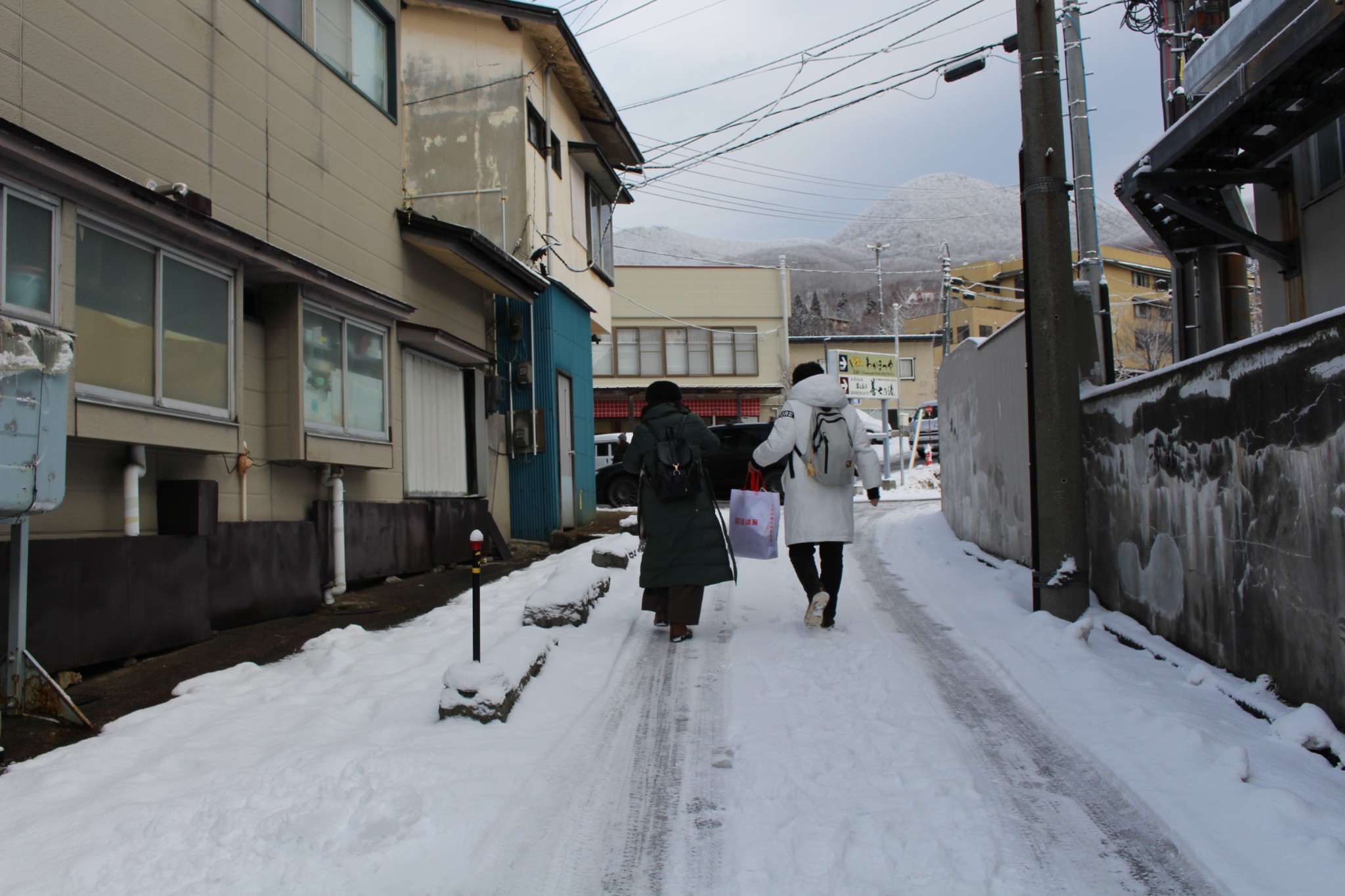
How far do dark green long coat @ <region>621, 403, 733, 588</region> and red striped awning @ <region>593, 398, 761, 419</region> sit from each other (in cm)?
3204

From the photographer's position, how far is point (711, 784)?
12.5ft

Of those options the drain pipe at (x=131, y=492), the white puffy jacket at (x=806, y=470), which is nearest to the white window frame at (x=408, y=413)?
the drain pipe at (x=131, y=492)

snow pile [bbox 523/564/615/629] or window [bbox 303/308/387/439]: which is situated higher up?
window [bbox 303/308/387/439]

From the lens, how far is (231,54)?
7.15 m

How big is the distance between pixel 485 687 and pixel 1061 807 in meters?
2.63

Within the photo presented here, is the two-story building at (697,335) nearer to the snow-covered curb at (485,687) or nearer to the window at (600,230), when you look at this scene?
the window at (600,230)

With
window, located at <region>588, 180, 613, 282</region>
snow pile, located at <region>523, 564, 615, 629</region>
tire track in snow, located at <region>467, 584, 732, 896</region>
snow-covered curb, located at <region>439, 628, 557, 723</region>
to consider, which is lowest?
tire track in snow, located at <region>467, 584, 732, 896</region>

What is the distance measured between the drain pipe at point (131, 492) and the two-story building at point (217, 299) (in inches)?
0.7

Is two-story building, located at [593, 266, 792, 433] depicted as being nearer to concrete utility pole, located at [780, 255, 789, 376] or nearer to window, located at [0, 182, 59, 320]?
concrete utility pole, located at [780, 255, 789, 376]

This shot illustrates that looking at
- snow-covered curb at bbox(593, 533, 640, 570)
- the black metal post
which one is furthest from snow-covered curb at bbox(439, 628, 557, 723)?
Answer: snow-covered curb at bbox(593, 533, 640, 570)

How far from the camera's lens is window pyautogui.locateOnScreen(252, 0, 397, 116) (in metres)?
8.26

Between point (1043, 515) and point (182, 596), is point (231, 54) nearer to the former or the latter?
point (182, 596)

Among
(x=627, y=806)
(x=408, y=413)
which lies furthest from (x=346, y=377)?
(x=627, y=806)

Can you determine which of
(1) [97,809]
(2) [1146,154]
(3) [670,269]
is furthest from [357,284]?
(3) [670,269]
